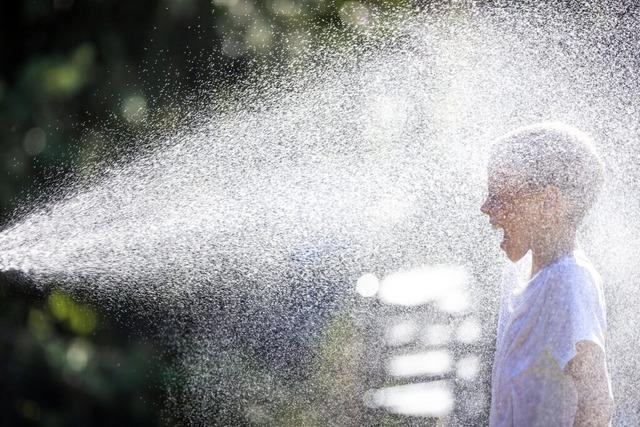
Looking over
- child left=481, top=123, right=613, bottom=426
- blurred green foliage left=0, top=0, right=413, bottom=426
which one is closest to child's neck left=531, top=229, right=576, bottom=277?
child left=481, top=123, right=613, bottom=426

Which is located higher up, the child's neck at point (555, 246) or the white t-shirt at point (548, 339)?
→ the child's neck at point (555, 246)

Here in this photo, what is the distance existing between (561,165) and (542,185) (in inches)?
2.6

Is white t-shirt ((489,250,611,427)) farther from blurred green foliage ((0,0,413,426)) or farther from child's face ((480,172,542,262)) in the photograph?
blurred green foliage ((0,0,413,426))

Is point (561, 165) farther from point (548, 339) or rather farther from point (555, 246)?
point (548, 339)

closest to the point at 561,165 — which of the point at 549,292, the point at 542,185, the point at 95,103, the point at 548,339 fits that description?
the point at 542,185

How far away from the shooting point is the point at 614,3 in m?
4.77

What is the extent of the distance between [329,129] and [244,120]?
59 cm

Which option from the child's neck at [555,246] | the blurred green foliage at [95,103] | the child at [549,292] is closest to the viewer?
the child at [549,292]

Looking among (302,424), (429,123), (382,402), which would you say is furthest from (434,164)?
(302,424)

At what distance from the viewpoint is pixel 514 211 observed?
6.63ft

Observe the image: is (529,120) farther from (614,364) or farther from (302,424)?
(302,424)

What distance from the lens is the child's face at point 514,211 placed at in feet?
6.54

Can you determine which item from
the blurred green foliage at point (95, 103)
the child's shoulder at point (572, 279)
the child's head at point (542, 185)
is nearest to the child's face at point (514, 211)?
the child's head at point (542, 185)

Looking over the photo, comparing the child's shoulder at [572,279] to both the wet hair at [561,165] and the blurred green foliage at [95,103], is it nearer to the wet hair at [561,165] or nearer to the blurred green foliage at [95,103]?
the wet hair at [561,165]
